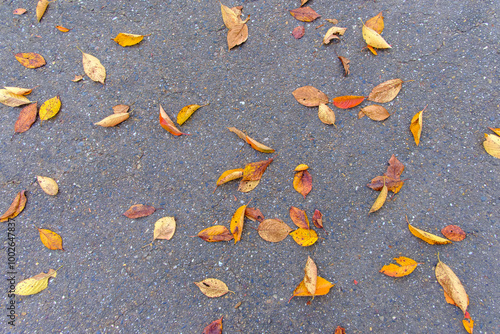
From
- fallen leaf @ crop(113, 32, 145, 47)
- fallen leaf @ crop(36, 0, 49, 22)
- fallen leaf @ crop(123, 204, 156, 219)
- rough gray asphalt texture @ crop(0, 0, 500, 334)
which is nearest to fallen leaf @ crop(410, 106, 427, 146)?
rough gray asphalt texture @ crop(0, 0, 500, 334)

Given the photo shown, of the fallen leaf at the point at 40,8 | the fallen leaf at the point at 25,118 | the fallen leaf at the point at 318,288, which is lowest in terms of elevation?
the fallen leaf at the point at 318,288

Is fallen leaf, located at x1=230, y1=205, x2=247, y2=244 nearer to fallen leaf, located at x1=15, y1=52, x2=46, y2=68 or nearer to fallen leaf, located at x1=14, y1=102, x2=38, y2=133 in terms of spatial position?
fallen leaf, located at x1=14, y1=102, x2=38, y2=133

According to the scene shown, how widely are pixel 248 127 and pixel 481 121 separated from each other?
146cm

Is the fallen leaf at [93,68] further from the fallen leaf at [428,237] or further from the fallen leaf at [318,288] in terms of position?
the fallen leaf at [428,237]

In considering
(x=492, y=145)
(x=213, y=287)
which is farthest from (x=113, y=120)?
(x=492, y=145)

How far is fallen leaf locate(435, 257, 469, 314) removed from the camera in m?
1.39

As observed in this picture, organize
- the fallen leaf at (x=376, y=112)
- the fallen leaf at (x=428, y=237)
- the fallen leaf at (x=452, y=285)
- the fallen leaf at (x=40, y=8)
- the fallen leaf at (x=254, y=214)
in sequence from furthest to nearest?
the fallen leaf at (x=40, y=8) → the fallen leaf at (x=376, y=112) → the fallen leaf at (x=254, y=214) → the fallen leaf at (x=428, y=237) → the fallen leaf at (x=452, y=285)

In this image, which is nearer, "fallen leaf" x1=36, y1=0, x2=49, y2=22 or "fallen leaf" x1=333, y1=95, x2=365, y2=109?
"fallen leaf" x1=333, y1=95, x2=365, y2=109

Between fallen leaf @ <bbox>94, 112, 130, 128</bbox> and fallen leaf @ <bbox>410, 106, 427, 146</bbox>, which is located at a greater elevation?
fallen leaf @ <bbox>410, 106, 427, 146</bbox>

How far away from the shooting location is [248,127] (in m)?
1.78

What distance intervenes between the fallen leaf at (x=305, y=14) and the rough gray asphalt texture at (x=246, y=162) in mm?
41

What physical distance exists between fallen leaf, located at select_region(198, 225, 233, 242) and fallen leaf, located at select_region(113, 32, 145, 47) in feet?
4.77

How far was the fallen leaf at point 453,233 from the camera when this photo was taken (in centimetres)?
Result: 151

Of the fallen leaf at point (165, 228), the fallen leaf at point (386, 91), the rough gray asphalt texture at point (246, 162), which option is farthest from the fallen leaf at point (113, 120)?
the fallen leaf at point (386, 91)
